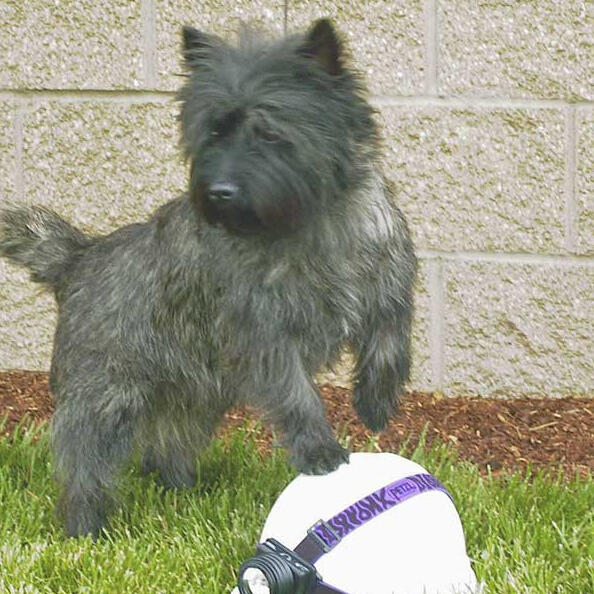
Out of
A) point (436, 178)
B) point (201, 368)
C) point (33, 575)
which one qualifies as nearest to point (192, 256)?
point (201, 368)

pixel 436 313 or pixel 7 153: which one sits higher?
pixel 7 153

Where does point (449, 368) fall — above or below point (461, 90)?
below

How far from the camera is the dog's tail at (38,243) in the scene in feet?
14.8

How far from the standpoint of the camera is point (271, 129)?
346 cm

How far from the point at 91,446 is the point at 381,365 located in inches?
45.0

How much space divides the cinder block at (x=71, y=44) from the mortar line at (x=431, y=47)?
146 centimetres

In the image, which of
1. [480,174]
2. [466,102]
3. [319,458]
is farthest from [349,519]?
[466,102]


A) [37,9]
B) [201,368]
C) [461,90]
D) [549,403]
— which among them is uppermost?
[37,9]

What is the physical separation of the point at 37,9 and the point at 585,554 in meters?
3.97

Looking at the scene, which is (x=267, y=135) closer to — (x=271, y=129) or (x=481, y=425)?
(x=271, y=129)

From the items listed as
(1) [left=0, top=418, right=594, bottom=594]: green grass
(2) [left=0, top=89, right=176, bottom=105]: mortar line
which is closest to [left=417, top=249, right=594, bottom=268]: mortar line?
(1) [left=0, top=418, right=594, bottom=594]: green grass

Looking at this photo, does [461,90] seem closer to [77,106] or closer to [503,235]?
[503,235]

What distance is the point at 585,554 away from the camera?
13.1 feet

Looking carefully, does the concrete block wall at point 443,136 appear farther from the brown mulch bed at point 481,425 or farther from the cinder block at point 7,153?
the brown mulch bed at point 481,425
